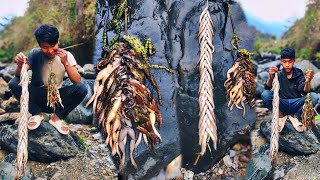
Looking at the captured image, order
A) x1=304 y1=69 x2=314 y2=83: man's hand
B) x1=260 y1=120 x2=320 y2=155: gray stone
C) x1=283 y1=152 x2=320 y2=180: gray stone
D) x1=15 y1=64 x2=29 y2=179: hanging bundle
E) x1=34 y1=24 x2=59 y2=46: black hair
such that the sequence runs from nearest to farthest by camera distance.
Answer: x1=15 y1=64 x2=29 y2=179: hanging bundle, x1=34 y1=24 x2=59 y2=46: black hair, x1=304 y1=69 x2=314 y2=83: man's hand, x1=283 y1=152 x2=320 y2=180: gray stone, x1=260 y1=120 x2=320 y2=155: gray stone

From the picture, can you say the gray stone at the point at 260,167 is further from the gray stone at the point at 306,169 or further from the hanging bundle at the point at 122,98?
the hanging bundle at the point at 122,98

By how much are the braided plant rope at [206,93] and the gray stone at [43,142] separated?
162cm

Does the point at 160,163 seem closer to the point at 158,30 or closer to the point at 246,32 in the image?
the point at 158,30

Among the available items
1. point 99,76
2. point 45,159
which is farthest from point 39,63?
point 99,76

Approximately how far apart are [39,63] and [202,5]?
1.46m

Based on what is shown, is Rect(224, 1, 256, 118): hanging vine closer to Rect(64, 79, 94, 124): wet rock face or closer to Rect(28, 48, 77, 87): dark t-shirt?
Rect(28, 48, 77, 87): dark t-shirt

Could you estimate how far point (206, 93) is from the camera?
2621mm

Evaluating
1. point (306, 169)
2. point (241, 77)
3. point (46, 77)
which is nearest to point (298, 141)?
point (306, 169)

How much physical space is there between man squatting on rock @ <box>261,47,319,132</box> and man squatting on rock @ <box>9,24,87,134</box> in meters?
1.61

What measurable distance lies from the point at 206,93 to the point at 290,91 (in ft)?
5.21

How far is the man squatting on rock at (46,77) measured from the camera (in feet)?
11.0

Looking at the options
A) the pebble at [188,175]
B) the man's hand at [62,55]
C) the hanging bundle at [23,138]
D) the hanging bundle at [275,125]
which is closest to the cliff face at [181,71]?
the pebble at [188,175]

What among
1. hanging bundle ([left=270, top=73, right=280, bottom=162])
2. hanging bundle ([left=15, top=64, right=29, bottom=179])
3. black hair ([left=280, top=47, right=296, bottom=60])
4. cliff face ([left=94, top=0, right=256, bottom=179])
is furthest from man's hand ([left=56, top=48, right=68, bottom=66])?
black hair ([left=280, top=47, right=296, bottom=60])

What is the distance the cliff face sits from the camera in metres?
3.78
